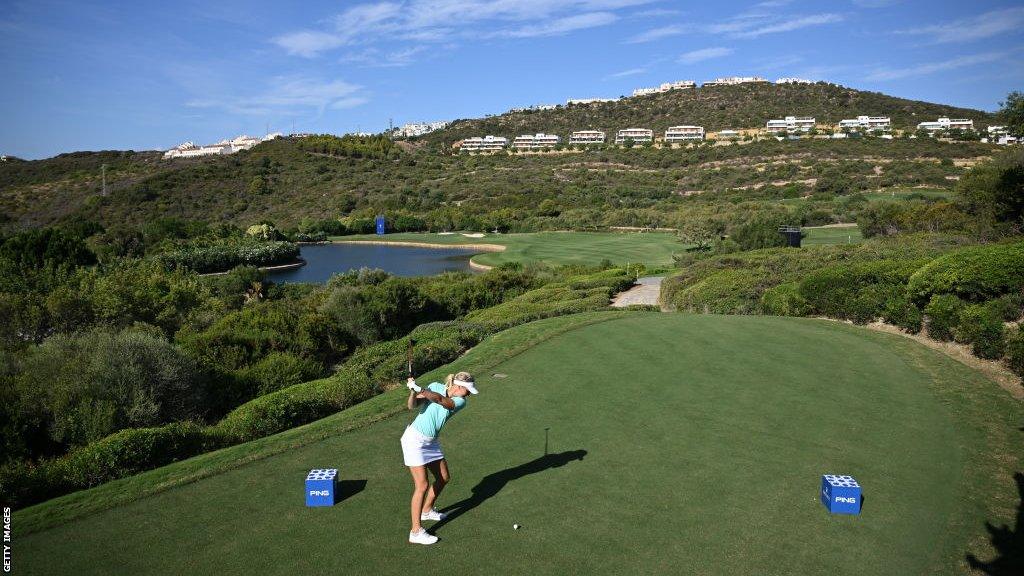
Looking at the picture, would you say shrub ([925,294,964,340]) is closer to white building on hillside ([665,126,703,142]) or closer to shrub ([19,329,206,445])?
shrub ([19,329,206,445])

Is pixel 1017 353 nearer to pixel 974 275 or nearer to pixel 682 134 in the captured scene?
pixel 974 275

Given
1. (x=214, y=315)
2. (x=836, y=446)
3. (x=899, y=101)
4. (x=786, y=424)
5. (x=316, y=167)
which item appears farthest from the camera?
(x=899, y=101)

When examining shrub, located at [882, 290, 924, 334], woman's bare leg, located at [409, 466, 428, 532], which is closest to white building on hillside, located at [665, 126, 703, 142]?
shrub, located at [882, 290, 924, 334]

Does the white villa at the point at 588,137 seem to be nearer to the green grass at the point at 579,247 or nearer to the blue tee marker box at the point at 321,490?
the green grass at the point at 579,247

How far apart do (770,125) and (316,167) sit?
274 feet

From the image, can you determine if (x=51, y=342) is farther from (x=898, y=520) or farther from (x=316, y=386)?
(x=898, y=520)

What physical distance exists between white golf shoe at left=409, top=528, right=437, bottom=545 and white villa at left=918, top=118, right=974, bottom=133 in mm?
125240

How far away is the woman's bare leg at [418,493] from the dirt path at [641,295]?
64.6 feet

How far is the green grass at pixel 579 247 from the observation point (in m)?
50.6

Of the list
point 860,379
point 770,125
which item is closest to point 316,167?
point 770,125

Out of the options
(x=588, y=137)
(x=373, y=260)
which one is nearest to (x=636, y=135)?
(x=588, y=137)

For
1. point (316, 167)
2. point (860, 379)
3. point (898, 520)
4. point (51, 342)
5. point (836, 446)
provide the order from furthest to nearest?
point (316, 167) < point (51, 342) < point (860, 379) < point (836, 446) < point (898, 520)

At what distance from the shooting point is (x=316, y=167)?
115 meters

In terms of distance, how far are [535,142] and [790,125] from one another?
51418 millimetres
